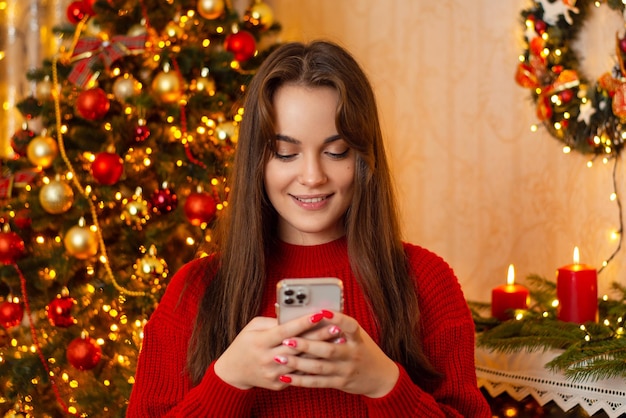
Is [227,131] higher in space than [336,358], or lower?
higher

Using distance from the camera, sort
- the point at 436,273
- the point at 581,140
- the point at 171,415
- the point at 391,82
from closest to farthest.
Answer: the point at 171,415
the point at 436,273
the point at 581,140
the point at 391,82

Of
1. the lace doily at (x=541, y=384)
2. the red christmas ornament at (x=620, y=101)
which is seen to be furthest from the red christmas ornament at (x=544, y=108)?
the lace doily at (x=541, y=384)

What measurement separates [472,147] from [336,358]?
58.1 inches

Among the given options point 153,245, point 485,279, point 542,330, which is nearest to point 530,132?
point 485,279

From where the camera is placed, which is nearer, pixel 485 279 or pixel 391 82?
pixel 485 279

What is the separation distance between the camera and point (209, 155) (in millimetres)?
2227

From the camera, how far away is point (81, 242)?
2.10 meters

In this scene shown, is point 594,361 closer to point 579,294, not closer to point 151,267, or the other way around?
point 579,294

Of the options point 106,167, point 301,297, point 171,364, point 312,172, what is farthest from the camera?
point 106,167

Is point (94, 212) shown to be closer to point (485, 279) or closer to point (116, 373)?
point (116, 373)

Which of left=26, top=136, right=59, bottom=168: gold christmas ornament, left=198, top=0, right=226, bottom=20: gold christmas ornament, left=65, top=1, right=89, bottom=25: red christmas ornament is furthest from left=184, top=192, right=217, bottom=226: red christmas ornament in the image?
left=65, top=1, right=89, bottom=25: red christmas ornament

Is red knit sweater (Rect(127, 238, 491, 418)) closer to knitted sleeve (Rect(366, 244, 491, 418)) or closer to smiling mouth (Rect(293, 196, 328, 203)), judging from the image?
knitted sleeve (Rect(366, 244, 491, 418))

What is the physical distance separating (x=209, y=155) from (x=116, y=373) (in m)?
0.62

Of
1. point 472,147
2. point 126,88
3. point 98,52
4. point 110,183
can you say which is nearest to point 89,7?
point 98,52
